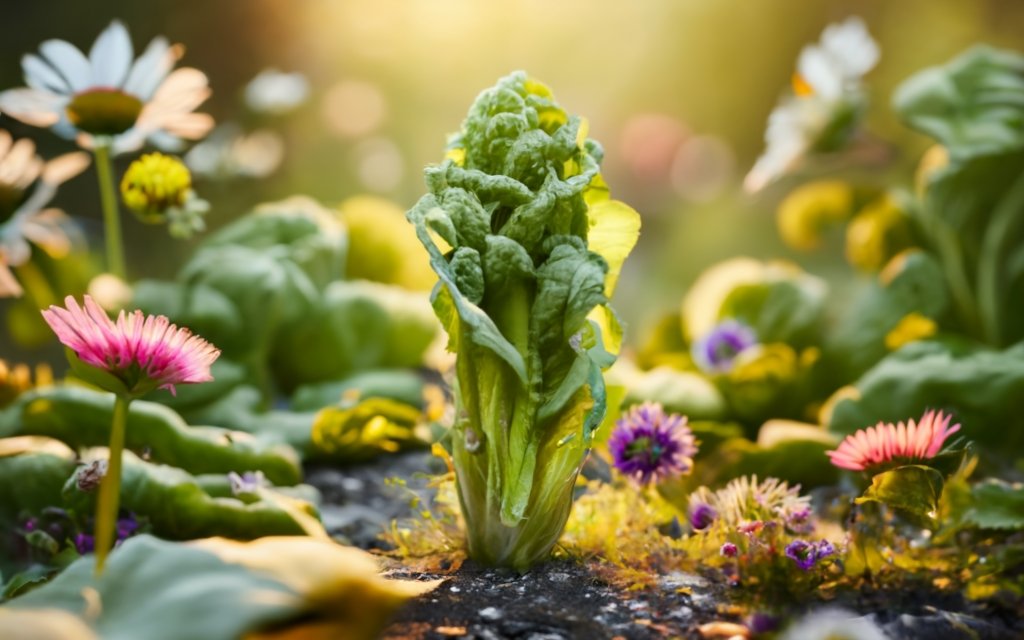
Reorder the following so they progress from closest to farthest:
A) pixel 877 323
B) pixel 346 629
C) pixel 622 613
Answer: pixel 346 629 → pixel 622 613 → pixel 877 323

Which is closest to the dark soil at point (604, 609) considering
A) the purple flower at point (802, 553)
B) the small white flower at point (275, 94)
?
the purple flower at point (802, 553)

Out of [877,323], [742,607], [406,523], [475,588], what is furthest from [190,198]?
[877,323]

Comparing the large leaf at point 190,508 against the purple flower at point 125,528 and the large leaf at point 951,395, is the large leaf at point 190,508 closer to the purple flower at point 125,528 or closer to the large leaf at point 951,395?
the purple flower at point 125,528

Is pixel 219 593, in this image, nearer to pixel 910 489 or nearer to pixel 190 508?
pixel 190 508

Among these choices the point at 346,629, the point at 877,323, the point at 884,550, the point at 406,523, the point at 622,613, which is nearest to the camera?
the point at 346,629

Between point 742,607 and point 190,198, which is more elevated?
point 190,198

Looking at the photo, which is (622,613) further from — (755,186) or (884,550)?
(755,186)

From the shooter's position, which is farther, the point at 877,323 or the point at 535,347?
the point at 877,323
